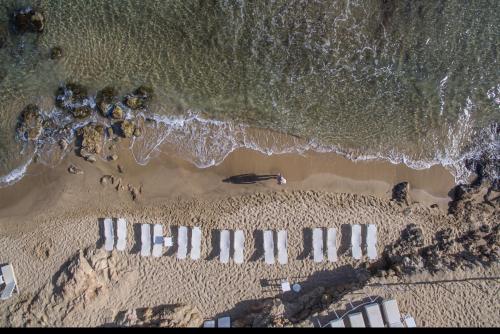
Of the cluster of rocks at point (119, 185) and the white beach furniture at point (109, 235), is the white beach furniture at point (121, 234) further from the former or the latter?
the cluster of rocks at point (119, 185)

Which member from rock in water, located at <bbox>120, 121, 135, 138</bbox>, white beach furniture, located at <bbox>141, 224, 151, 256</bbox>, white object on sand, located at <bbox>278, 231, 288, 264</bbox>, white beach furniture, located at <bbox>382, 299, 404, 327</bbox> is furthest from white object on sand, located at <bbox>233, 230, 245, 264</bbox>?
rock in water, located at <bbox>120, 121, 135, 138</bbox>

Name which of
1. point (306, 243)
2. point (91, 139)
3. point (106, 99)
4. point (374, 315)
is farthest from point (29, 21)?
point (374, 315)

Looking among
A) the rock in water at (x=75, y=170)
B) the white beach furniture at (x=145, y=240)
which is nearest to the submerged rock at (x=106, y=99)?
the rock in water at (x=75, y=170)

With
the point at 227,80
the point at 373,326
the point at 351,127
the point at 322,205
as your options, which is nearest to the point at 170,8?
the point at 227,80

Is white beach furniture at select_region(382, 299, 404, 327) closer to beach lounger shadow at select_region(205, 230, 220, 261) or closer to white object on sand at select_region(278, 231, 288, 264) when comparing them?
white object on sand at select_region(278, 231, 288, 264)

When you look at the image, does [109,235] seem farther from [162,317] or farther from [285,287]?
[285,287]

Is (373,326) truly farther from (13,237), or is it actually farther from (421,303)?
(13,237)
